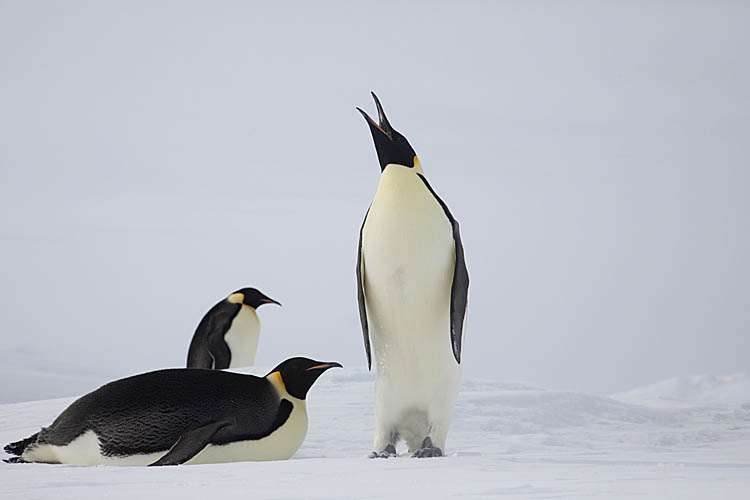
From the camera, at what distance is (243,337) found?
7926mm

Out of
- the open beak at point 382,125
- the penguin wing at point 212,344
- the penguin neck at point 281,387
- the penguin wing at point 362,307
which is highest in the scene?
the open beak at point 382,125

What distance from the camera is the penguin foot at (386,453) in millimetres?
3715

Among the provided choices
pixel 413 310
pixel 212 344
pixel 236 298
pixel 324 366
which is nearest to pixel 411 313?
pixel 413 310

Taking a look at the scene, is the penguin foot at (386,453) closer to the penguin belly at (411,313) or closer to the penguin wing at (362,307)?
the penguin belly at (411,313)

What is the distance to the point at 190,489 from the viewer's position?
239cm

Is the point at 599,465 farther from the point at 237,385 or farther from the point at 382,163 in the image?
the point at 382,163

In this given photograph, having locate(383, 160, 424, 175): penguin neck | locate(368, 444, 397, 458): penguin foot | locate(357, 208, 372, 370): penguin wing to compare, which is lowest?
locate(368, 444, 397, 458): penguin foot

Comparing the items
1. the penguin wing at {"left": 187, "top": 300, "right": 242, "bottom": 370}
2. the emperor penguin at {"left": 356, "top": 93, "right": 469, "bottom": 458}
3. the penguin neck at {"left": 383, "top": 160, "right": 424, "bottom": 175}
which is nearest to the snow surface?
the emperor penguin at {"left": 356, "top": 93, "right": 469, "bottom": 458}

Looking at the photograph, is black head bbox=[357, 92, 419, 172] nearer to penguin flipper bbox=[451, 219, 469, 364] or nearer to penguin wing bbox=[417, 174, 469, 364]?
penguin wing bbox=[417, 174, 469, 364]

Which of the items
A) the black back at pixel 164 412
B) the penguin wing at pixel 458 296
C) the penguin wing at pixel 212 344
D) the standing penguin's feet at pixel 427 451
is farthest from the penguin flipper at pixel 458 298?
the penguin wing at pixel 212 344

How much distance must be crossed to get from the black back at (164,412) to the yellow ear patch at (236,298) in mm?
4520

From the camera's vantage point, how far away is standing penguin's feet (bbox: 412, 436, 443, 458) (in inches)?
147

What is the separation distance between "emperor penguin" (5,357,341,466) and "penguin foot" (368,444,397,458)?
332 mm

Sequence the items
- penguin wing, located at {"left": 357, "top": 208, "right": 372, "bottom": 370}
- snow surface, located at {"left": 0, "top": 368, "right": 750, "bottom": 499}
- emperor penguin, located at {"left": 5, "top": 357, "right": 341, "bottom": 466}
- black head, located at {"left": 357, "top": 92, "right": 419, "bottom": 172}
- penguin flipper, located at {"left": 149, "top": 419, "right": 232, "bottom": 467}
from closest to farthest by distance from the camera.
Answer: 1. snow surface, located at {"left": 0, "top": 368, "right": 750, "bottom": 499}
2. penguin flipper, located at {"left": 149, "top": 419, "right": 232, "bottom": 467}
3. emperor penguin, located at {"left": 5, "top": 357, "right": 341, "bottom": 466}
4. penguin wing, located at {"left": 357, "top": 208, "right": 372, "bottom": 370}
5. black head, located at {"left": 357, "top": 92, "right": 419, "bottom": 172}
